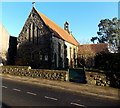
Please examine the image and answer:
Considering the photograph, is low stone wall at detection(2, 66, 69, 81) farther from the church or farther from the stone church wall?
the stone church wall

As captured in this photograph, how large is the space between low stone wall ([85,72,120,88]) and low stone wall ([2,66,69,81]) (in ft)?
9.16

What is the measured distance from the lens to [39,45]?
26.2 m

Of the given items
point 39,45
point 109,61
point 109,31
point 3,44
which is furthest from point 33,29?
point 109,31

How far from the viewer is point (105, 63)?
21.1m

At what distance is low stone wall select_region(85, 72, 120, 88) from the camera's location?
1123 centimetres

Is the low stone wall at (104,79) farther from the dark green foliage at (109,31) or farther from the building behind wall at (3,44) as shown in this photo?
the dark green foliage at (109,31)

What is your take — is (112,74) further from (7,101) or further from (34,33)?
(34,33)

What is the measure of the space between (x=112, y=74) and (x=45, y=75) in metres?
7.73

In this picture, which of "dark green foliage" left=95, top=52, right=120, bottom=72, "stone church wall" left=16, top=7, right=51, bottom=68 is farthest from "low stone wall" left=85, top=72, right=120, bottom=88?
"stone church wall" left=16, top=7, right=51, bottom=68

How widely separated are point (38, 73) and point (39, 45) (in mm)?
11350

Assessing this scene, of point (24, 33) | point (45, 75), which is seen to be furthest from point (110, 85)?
point (24, 33)

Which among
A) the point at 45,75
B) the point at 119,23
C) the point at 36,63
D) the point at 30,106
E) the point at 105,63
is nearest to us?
the point at 30,106

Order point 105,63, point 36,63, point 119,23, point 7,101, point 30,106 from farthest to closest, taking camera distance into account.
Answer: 1. point 119,23
2. point 36,63
3. point 105,63
4. point 7,101
5. point 30,106

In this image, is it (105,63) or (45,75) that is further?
(105,63)
